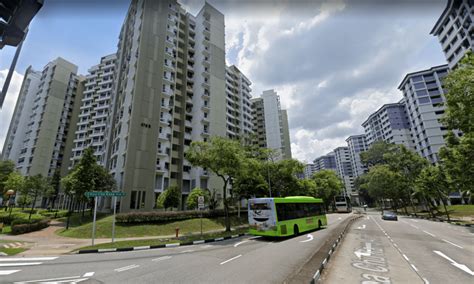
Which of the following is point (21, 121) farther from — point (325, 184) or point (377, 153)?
point (377, 153)

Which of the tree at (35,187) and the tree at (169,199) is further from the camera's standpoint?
the tree at (35,187)

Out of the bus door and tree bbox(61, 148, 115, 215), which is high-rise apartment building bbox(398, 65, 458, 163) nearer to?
the bus door

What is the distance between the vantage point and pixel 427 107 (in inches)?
2694

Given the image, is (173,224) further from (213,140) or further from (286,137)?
(286,137)

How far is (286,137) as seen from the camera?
3413 inches

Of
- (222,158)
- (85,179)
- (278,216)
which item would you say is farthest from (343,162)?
(85,179)

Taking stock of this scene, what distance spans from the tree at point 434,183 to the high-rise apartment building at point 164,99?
36.7 m

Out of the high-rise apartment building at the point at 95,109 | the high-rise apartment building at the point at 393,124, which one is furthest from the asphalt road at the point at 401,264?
the high-rise apartment building at the point at 393,124

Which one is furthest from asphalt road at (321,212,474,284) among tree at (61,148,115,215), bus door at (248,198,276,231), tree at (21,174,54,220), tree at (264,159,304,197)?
tree at (21,174,54,220)

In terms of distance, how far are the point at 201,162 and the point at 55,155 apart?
62.7 metres

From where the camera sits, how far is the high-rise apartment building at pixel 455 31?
46125 mm

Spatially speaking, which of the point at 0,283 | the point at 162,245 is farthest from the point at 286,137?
the point at 0,283

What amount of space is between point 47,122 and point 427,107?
119m

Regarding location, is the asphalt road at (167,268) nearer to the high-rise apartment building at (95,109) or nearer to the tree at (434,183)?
the tree at (434,183)
